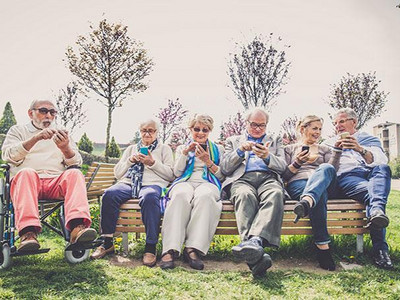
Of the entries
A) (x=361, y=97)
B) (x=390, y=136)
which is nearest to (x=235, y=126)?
(x=361, y=97)

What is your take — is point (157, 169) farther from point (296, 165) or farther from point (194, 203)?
point (296, 165)

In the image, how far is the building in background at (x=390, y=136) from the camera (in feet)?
144

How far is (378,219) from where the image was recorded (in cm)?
288

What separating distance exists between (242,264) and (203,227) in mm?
524

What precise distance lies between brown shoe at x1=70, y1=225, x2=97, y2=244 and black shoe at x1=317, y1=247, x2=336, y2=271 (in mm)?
2023

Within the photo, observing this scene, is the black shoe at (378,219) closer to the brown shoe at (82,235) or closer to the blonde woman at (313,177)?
the blonde woman at (313,177)

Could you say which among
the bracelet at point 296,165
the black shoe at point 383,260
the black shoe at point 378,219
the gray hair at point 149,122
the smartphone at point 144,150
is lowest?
the black shoe at point 383,260

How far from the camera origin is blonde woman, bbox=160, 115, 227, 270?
313cm

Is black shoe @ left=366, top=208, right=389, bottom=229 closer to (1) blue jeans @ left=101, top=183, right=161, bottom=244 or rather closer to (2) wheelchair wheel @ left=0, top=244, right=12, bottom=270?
(1) blue jeans @ left=101, top=183, right=161, bottom=244

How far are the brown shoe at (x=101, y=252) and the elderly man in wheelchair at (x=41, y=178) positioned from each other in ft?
1.20

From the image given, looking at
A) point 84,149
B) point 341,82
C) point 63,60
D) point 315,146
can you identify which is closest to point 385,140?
point 341,82

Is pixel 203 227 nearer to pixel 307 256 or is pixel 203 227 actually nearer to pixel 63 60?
pixel 307 256

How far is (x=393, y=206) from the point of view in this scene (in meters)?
7.92

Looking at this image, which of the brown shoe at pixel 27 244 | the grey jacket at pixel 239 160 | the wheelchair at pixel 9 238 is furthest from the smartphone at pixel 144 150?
the brown shoe at pixel 27 244
